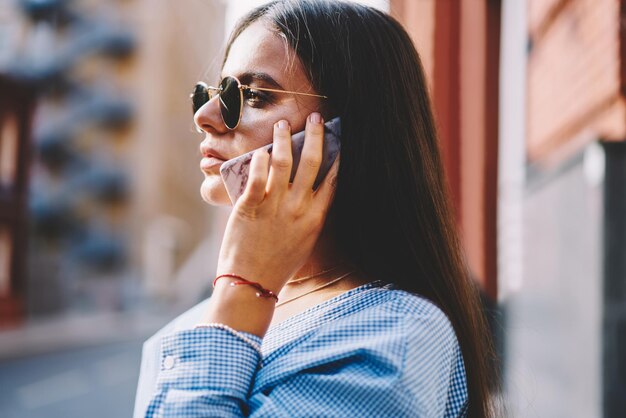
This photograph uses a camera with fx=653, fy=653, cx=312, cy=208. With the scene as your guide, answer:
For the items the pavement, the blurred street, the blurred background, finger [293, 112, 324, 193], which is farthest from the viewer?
the pavement

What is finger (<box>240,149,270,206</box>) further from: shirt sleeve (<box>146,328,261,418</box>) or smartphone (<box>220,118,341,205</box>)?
shirt sleeve (<box>146,328,261,418</box>)

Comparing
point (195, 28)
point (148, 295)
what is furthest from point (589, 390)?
point (195, 28)

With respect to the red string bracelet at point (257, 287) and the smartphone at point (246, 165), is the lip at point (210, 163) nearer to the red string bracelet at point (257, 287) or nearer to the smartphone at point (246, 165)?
the smartphone at point (246, 165)

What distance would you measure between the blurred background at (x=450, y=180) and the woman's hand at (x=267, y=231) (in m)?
0.53

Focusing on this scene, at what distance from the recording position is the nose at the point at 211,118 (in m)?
1.34

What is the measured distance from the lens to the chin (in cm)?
134

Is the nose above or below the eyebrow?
below

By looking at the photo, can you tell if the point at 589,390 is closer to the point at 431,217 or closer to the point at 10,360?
the point at 431,217

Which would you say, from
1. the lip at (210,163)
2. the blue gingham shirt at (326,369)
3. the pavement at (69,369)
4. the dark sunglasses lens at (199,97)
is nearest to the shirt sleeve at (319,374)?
the blue gingham shirt at (326,369)

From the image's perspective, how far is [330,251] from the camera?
1368 mm

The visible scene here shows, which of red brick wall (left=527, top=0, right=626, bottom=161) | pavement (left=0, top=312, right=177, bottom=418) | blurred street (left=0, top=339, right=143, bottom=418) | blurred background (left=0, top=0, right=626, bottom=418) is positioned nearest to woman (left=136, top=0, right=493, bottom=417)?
blurred background (left=0, top=0, right=626, bottom=418)

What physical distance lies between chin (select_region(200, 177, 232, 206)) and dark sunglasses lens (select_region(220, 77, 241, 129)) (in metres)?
0.12

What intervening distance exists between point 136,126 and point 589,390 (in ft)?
139

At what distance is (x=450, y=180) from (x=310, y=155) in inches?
93.2
